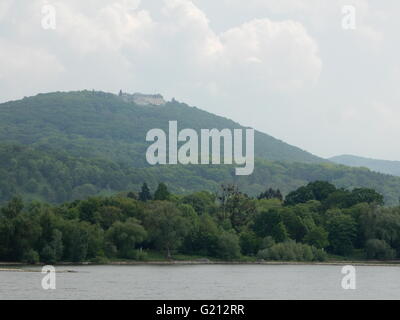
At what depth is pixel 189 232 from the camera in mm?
114562

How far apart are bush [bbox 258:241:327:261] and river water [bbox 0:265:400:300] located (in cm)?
1402

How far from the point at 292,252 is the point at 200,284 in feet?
140

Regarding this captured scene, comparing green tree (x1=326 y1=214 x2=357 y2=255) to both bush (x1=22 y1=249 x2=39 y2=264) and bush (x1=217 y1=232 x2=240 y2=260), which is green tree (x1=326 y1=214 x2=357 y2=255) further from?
bush (x1=22 y1=249 x2=39 y2=264)

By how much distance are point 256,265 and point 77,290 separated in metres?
47.7

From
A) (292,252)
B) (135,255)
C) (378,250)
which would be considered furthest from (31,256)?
(378,250)

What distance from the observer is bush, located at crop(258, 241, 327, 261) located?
114125mm

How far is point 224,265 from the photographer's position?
10788 cm

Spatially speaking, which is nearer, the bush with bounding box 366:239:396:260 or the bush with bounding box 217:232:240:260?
the bush with bounding box 217:232:240:260

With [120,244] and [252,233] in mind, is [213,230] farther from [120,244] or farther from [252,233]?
[120,244]

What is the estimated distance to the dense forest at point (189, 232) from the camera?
10181 centimetres

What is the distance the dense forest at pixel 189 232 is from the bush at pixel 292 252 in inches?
5.2

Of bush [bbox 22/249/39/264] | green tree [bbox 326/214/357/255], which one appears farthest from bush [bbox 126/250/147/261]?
green tree [bbox 326/214/357/255]

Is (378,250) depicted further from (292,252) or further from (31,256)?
(31,256)
